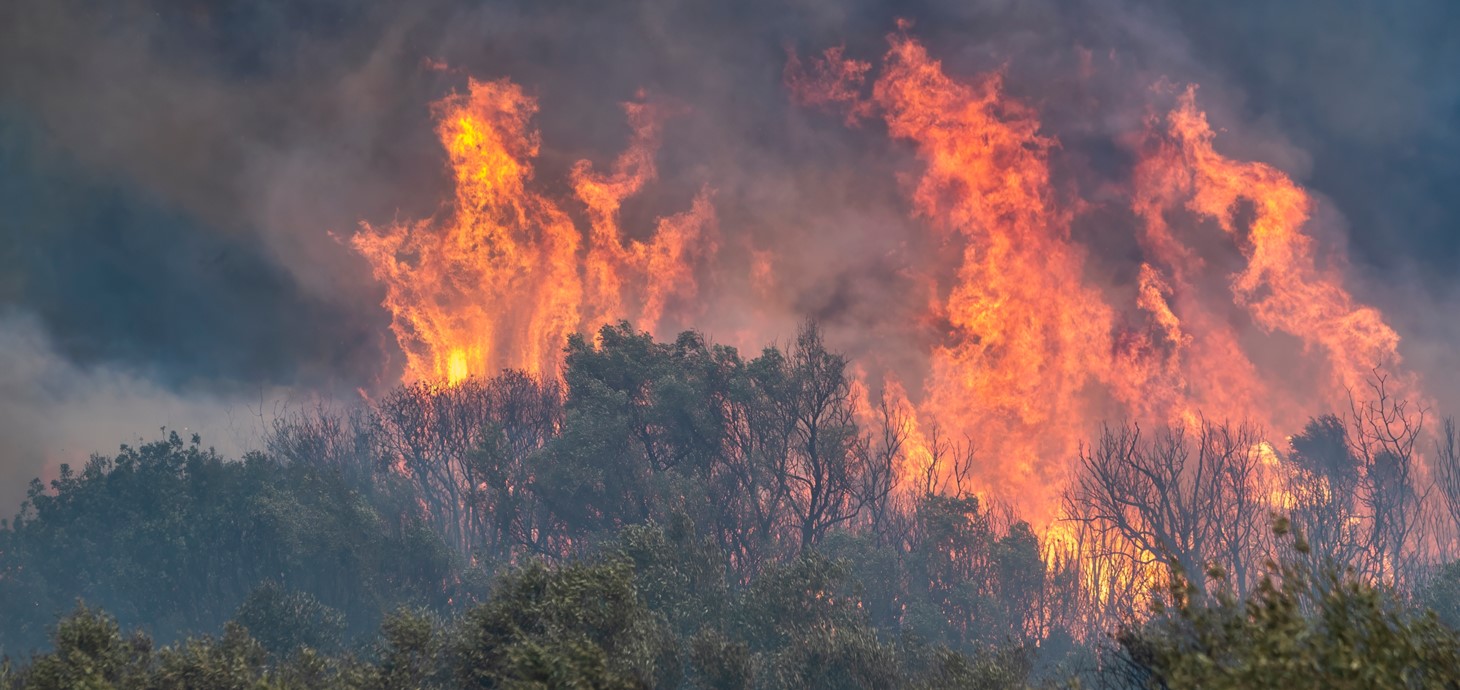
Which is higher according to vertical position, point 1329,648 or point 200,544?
point 200,544

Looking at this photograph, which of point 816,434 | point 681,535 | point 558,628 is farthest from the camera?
point 816,434

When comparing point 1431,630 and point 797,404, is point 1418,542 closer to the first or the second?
point 797,404

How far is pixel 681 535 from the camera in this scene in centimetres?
6278

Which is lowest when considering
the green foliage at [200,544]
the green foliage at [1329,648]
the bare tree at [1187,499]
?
the green foliage at [1329,648]

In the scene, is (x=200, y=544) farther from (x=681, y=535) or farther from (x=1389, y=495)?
(x=1389, y=495)

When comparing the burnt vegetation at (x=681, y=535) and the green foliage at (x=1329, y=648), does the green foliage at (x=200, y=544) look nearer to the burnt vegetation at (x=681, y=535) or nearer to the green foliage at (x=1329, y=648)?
the burnt vegetation at (x=681, y=535)

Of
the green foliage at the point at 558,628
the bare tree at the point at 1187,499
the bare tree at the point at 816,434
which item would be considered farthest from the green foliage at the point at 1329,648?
the bare tree at the point at 1187,499

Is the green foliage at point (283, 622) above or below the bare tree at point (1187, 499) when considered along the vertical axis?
below

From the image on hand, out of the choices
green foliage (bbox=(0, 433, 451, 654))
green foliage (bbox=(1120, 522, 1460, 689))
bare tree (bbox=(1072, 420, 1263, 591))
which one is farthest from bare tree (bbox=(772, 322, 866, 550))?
green foliage (bbox=(1120, 522, 1460, 689))

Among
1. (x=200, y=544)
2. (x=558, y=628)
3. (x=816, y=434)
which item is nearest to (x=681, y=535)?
(x=816, y=434)

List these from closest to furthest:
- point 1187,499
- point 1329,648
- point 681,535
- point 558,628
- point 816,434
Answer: point 1329,648
point 558,628
point 681,535
point 816,434
point 1187,499

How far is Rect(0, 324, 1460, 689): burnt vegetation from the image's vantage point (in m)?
44.2

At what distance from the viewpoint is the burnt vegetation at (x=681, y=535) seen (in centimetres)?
4422

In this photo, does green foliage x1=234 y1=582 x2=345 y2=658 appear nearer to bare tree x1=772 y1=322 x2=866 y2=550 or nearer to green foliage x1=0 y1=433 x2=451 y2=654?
green foliage x1=0 y1=433 x2=451 y2=654
